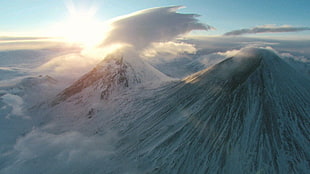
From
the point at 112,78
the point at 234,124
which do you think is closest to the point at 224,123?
the point at 234,124

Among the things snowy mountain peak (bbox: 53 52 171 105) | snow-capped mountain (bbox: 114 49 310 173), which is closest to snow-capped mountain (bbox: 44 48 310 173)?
snow-capped mountain (bbox: 114 49 310 173)

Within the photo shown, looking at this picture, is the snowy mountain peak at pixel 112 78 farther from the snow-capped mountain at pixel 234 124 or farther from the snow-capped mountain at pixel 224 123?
the snow-capped mountain at pixel 234 124

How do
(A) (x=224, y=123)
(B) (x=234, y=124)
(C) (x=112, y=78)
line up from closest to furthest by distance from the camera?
(B) (x=234, y=124), (A) (x=224, y=123), (C) (x=112, y=78)

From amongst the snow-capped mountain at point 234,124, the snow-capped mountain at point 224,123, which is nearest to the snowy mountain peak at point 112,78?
the snow-capped mountain at point 224,123

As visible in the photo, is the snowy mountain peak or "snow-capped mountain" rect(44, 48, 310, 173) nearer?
"snow-capped mountain" rect(44, 48, 310, 173)

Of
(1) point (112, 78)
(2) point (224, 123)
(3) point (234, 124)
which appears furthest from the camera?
(1) point (112, 78)

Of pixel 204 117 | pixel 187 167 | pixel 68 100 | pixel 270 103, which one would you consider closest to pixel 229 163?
pixel 187 167

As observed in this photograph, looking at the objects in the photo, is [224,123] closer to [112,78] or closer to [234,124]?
[234,124]

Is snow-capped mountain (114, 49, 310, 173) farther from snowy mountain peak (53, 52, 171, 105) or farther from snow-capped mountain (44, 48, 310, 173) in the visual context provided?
snowy mountain peak (53, 52, 171, 105)
